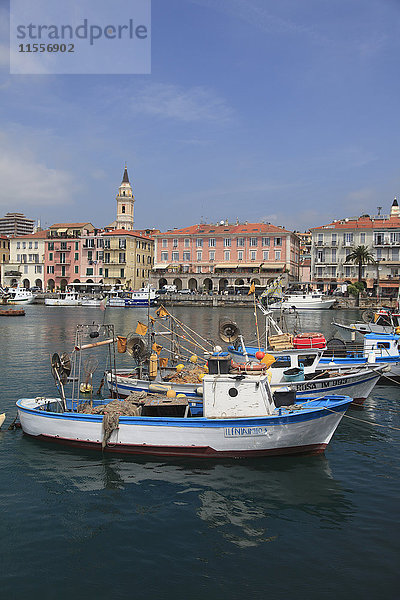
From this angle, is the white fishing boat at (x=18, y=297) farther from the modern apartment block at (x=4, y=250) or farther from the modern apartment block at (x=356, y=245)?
the modern apartment block at (x=356, y=245)

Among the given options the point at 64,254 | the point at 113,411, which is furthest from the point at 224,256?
the point at 113,411

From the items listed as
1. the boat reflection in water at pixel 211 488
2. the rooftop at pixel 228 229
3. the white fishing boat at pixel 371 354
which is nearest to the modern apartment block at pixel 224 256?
the rooftop at pixel 228 229

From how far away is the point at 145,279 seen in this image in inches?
4454

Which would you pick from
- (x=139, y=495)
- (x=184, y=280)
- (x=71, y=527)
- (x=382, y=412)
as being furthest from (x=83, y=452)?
(x=184, y=280)

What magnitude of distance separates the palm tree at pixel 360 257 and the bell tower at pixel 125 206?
56.4 metres

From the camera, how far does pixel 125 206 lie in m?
126

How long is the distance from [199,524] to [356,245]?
90.6 m

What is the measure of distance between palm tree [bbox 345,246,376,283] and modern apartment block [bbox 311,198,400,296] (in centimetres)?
117

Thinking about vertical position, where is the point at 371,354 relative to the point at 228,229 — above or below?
below

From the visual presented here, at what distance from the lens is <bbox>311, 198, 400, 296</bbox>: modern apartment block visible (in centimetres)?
9288

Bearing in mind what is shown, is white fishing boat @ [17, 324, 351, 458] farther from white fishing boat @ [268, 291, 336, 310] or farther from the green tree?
the green tree

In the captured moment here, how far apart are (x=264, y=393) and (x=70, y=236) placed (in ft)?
342

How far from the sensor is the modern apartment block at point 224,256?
97.1 m

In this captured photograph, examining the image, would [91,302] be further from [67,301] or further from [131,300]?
[131,300]
